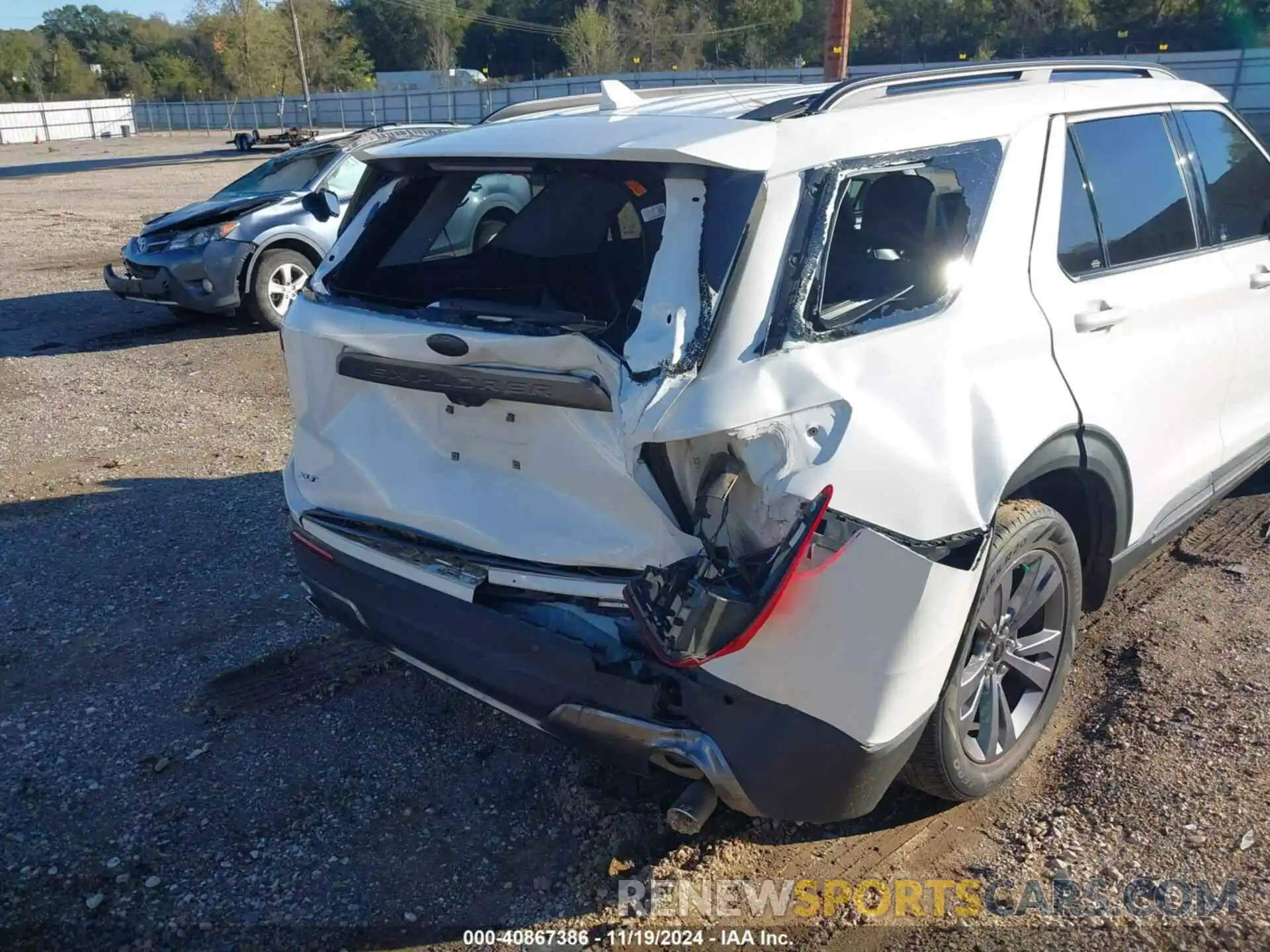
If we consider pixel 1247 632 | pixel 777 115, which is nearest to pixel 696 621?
pixel 777 115

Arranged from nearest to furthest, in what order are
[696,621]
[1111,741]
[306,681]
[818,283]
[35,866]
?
[696,621], [818,283], [35,866], [1111,741], [306,681]

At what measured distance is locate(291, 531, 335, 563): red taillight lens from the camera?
10.3 ft

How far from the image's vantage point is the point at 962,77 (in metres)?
3.17

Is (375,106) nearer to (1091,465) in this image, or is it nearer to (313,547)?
(313,547)

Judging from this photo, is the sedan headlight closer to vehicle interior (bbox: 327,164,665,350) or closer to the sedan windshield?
the sedan windshield

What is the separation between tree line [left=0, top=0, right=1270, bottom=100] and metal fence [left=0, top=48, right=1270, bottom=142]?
5.23 meters

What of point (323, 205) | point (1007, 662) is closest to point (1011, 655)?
point (1007, 662)

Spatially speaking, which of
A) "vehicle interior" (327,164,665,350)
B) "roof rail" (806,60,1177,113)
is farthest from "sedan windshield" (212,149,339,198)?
"roof rail" (806,60,1177,113)

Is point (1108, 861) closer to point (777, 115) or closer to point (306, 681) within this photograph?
point (777, 115)

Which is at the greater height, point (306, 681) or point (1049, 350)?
point (1049, 350)

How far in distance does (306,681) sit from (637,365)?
7.12 feet

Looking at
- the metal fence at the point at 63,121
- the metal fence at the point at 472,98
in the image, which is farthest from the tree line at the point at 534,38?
the metal fence at the point at 63,121

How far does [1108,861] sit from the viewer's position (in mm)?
2812


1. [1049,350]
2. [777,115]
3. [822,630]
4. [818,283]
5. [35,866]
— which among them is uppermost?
[777,115]
